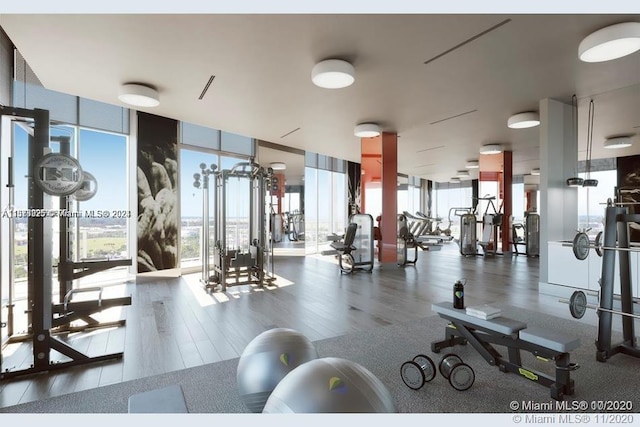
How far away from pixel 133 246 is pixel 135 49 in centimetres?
344

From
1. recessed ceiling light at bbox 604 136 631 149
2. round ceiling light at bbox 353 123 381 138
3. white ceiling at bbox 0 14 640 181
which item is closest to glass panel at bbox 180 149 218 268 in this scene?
white ceiling at bbox 0 14 640 181

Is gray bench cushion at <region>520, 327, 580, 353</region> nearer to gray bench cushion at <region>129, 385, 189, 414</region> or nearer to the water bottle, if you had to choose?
the water bottle

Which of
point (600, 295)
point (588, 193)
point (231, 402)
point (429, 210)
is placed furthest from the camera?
point (429, 210)

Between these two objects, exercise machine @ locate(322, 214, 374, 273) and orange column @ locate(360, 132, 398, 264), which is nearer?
exercise machine @ locate(322, 214, 374, 273)

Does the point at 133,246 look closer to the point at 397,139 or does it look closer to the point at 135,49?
the point at 135,49

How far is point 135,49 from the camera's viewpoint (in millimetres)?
3229

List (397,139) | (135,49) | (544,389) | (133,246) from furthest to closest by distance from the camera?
(397,139) < (133,246) < (135,49) < (544,389)

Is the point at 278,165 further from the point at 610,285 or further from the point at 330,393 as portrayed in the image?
the point at 330,393

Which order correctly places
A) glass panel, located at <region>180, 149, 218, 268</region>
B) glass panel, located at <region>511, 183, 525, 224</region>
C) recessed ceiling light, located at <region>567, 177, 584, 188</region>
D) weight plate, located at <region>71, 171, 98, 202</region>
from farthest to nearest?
glass panel, located at <region>511, 183, 525, 224</region>
glass panel, located at <region>180, 149, 218, 268</region>
recessed ceiling light, located at <region>567, 177, 584, 188</region>
weight plate, located at <region>71, 171, 98, 202</region>

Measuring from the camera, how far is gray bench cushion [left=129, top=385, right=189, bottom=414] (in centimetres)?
159

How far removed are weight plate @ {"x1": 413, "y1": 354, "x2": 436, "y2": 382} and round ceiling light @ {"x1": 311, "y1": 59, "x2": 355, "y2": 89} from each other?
8.87ft

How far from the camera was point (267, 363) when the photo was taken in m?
1.76

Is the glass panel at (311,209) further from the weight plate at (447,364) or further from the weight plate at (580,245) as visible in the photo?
the weight plate at (447,364)
